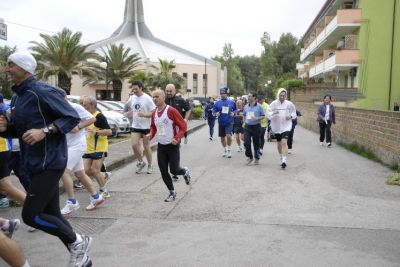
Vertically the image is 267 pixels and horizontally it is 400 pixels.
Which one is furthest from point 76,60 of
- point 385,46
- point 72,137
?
point 72,137

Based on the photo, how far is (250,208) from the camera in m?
6.69

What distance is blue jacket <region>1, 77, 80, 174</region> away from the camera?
12.7ft

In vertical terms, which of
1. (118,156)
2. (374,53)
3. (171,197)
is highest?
(374,53)

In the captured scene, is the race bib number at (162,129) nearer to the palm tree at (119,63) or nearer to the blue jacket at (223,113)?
the blue jacket at (223,113)

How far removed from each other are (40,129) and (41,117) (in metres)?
0.13

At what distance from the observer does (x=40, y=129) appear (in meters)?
3.83

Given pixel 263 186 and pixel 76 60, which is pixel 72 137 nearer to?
pixel 263 186

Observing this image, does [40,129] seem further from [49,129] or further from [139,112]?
[139,112]

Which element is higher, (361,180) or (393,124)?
(393,124)

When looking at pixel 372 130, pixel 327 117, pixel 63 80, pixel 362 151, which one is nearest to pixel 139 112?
pixel 372 130

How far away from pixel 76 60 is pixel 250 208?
105 feet

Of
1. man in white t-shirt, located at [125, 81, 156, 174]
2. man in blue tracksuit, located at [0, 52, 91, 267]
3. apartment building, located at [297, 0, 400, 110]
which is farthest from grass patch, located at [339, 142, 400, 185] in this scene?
apartment building, located at [297, 0, 400, 110]

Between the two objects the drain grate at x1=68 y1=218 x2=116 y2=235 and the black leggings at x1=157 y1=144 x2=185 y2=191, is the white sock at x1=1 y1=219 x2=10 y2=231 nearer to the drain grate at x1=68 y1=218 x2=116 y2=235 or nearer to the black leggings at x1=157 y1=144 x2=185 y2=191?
the drain grate at x1=68 y1=218 x2=116 y2=235

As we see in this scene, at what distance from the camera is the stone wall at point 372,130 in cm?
1115
